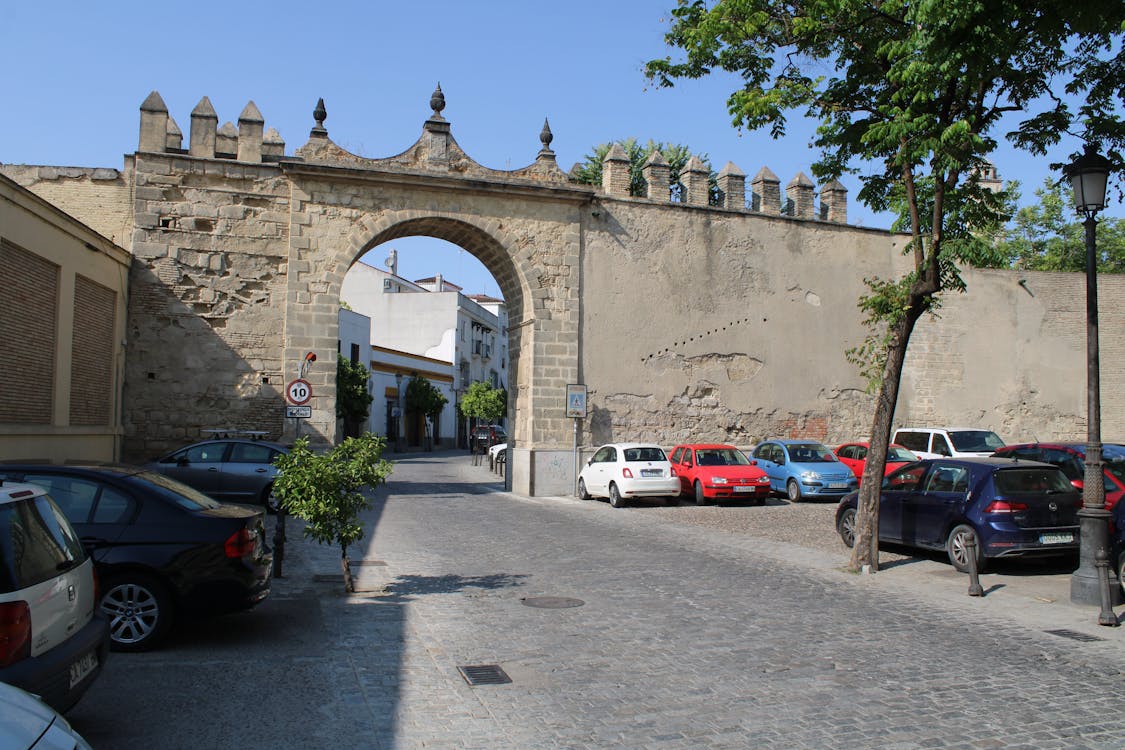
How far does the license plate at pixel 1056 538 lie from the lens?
10562mm

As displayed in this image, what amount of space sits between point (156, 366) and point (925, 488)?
1679 cm

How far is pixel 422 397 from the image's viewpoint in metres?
60.0

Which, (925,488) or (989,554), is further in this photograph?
(925,488)

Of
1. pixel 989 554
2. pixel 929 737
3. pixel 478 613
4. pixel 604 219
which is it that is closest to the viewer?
pixel 929 737

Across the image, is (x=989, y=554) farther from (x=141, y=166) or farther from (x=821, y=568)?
(x=141, y=166)

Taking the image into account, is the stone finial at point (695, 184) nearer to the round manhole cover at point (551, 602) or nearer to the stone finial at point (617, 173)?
the stone finial at point (617, 173)

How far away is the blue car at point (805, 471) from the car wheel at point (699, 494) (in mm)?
1896

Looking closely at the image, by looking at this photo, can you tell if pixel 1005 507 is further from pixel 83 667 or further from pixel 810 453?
pixel 810 453

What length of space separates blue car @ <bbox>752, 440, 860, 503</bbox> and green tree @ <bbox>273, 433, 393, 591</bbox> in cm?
1417

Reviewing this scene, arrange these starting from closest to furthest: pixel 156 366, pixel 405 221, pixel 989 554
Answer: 1. pixel 989 554
2. pixel 156 366
3. pixel 405 221

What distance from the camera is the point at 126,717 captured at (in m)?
5.24

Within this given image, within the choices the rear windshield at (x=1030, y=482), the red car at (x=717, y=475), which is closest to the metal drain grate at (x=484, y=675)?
the rear windshield at (x=1030, y=482)

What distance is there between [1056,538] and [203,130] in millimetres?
19418

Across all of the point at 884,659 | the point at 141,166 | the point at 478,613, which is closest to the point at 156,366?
the point at 141,166
